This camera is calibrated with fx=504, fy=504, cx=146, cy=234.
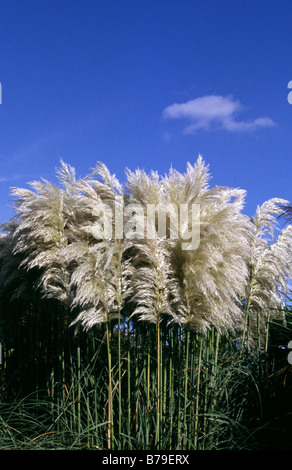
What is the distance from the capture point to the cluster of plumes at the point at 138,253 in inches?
146

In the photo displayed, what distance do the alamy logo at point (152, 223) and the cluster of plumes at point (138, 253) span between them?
0.10 feet

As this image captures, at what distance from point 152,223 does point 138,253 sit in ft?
0.95

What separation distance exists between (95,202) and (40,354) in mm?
1920

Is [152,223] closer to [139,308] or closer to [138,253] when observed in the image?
[138,253]

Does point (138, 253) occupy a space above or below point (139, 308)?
above

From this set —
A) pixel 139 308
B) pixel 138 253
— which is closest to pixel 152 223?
pixel 138 253

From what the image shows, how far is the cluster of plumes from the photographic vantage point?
3.71 m

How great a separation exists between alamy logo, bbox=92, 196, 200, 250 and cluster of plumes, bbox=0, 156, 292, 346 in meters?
0.03

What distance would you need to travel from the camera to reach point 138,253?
3869mm
